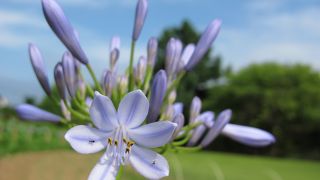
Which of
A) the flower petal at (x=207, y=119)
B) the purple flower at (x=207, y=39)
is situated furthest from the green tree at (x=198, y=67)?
the purple flower at (x=207, y=39)

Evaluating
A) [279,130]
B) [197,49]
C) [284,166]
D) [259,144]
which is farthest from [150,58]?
[279,130]

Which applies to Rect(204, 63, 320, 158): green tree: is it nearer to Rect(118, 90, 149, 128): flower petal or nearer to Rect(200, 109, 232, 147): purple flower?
Rect(200, 109, 232, 147): purple flower

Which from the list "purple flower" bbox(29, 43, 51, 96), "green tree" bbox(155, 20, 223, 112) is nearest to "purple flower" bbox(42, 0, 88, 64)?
"purple flower" bbox(29, 43, 51, 96)

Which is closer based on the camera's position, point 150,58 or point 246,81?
point 150,58

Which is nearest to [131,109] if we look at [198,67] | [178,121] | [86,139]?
[86,139]

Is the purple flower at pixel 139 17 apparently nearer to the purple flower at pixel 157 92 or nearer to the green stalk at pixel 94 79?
the green stalk at pixel 94 79

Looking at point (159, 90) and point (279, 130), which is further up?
point (159, 90)

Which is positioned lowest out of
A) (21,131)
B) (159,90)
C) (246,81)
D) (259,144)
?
(21,131)

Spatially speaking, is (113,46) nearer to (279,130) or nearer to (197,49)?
(197,49)
